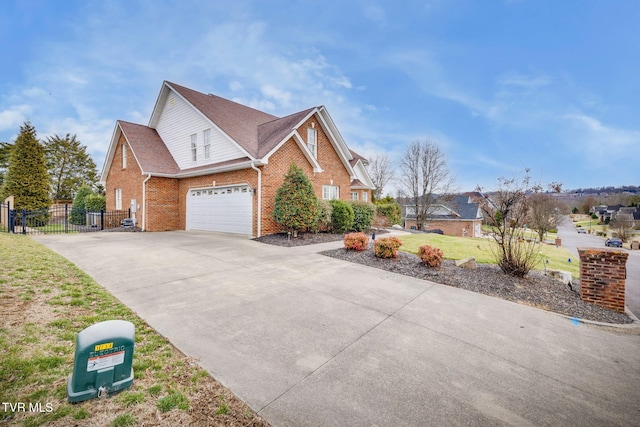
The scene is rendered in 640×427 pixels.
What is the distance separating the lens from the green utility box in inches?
84.1

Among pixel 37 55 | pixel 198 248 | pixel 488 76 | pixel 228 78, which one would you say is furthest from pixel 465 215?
pixel 37 55

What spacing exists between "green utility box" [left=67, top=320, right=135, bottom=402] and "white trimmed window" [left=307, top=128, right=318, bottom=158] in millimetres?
13721

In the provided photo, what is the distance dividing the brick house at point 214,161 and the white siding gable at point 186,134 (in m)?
0.05

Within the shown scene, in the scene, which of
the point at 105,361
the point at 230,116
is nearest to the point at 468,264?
the point at 105,361

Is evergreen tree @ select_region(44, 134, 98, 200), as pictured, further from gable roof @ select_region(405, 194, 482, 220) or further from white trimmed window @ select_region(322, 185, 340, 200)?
gable roof @ select_region(405, 194, 482, 220)

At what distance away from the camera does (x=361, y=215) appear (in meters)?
14.5

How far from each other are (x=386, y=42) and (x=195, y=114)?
12.1m

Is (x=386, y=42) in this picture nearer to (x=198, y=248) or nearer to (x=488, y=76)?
(x=488, y=76)

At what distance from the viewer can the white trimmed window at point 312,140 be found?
1504cm

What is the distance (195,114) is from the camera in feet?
49.6

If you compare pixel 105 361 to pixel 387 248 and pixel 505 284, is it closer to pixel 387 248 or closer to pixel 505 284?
pixel 387 248

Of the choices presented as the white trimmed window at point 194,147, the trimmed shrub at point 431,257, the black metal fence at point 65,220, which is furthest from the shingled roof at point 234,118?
the trimmed shrub at point 431,257

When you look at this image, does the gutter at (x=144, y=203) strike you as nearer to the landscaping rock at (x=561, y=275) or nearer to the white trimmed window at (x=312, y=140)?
the white trimmed window at (x=312, y=140)

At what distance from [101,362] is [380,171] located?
134 ft
